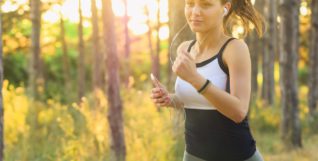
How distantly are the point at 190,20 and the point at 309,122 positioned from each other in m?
11.3

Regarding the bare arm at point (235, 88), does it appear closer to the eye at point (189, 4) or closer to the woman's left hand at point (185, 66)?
the woman's left hand at point (185, 66)

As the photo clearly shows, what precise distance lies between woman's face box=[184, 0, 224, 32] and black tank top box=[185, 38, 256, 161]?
13cm

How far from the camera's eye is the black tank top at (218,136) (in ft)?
9.87

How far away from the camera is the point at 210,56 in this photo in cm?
307

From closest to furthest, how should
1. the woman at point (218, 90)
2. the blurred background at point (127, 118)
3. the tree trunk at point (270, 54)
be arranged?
the woman at point (218, 90)
the blurred background at point (127, 118)
the tree trunk at point (270, 54)

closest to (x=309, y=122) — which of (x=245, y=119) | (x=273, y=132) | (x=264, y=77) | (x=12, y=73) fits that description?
(x=273, y=132)

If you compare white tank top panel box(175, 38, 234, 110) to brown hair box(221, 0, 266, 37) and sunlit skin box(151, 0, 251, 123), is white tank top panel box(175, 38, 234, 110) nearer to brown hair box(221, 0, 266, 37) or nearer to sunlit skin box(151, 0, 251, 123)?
sunlit skin box(151, 0, 251, 123)

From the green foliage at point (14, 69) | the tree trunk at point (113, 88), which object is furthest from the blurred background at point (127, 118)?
the green foliage at point (14, 69)

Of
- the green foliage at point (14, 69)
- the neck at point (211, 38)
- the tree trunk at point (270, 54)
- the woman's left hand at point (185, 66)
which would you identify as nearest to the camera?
the woman's left hand at point (185, 66)

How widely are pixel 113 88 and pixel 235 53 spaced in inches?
234

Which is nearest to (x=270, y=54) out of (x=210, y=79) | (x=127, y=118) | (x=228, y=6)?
(x=127, y=118)

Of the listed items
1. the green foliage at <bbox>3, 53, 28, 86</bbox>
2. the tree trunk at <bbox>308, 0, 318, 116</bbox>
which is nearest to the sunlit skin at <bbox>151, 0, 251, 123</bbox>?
the tree trunk at <bbox>308, 0, 318, 116</bbox>

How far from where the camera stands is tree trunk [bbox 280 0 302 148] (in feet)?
35.1

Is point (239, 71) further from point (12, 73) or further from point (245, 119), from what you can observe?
point (12, 73)
